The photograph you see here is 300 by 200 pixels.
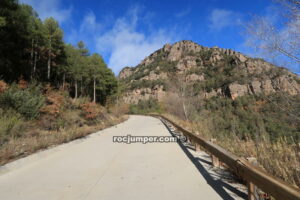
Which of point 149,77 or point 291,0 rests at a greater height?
point 149,77

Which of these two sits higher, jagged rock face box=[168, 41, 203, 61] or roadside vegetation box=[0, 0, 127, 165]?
jagged rock face box=[168, 41, 203, 61]

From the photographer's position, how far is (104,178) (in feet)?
13.0

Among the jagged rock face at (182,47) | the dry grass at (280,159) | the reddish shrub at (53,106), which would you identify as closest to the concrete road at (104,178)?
the dry grass at (280,159)

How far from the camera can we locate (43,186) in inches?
140

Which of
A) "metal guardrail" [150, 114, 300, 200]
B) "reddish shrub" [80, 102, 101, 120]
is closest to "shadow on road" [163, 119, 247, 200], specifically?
"metal guardrail" [150, 114, 300, 200]

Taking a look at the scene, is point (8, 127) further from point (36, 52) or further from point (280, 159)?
point (36, 52)

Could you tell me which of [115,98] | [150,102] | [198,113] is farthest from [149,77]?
[198,113]

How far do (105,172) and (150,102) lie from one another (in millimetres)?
73160

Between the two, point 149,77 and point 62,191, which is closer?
point 62,191

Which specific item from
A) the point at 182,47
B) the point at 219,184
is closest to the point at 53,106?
the point at 219,184

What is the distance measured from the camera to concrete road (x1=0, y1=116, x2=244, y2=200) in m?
3.16

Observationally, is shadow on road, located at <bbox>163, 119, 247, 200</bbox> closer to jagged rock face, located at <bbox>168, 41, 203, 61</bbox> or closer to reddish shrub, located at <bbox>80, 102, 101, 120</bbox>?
reddish shrub, located at <bbox>80, 102, 101, 120</bbox>

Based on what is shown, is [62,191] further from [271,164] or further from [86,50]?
[86,50]

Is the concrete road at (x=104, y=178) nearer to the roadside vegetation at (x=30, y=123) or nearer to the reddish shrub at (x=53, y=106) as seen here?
the roadside vegetation at (x=30, y=123)
